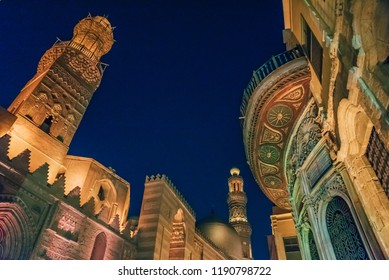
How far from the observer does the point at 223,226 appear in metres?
27.4

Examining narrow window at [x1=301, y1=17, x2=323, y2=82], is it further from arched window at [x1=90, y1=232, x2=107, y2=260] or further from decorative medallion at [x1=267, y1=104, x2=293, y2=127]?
arched window at [x1=90, y1=232, x2=107, y2=260]

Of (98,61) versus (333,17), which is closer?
(333,17)

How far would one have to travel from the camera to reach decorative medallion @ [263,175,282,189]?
10289 millimetres

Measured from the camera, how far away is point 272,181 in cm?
1045

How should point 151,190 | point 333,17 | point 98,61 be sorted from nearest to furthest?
point 333,17 → point 151,190 → point 98,61

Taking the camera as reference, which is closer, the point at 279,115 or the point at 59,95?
the point at 279,115

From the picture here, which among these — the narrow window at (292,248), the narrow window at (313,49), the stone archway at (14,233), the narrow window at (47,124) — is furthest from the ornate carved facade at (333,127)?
the narrow window at (47,124)

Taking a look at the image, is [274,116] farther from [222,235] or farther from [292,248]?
[222,235]

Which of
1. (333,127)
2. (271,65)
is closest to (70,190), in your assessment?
(271,65)

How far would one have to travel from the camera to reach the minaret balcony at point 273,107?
7.66 m

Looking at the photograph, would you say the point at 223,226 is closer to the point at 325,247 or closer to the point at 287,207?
the point at 287,207

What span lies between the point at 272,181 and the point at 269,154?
64.5 inches
